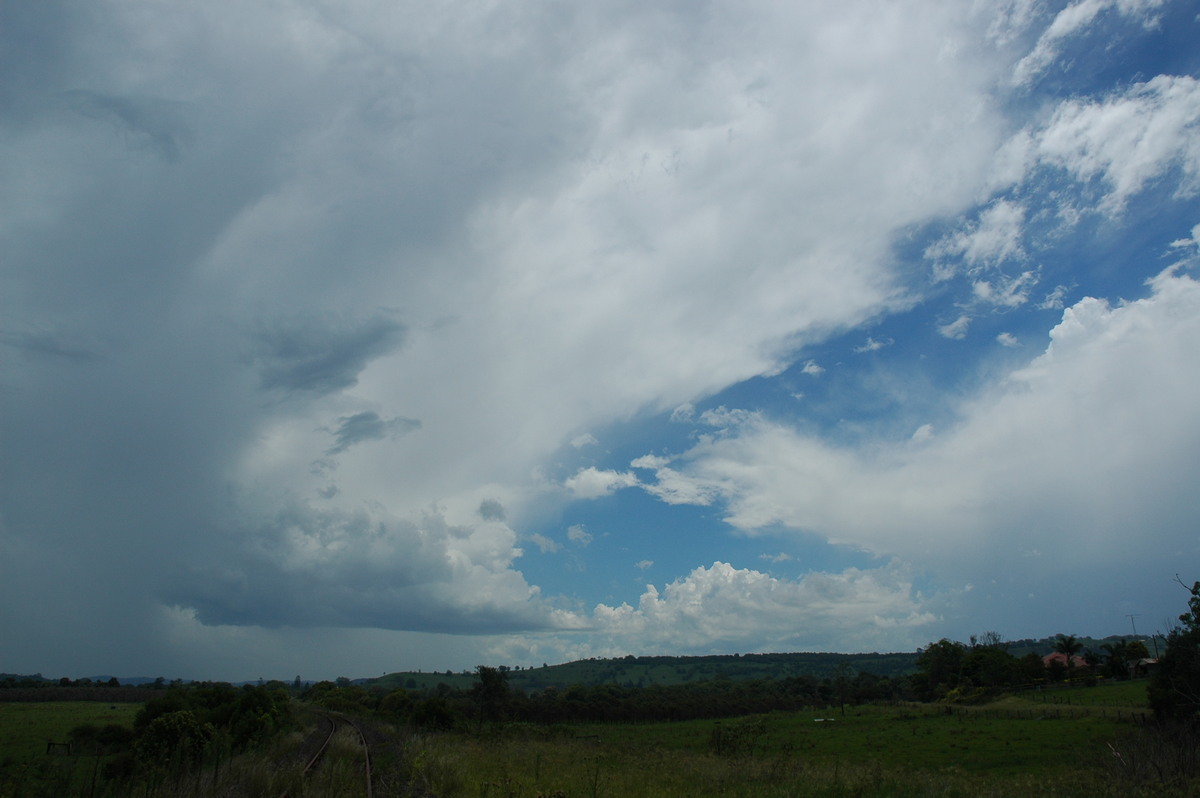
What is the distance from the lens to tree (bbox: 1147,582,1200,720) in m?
39.0

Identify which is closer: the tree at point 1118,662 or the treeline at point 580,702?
the treeline at point 580,702

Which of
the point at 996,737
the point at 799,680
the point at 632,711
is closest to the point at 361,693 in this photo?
the point at 632,711

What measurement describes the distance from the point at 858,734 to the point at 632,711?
40701mm

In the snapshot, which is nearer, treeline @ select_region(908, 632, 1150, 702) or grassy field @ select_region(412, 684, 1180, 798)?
grassy field @ select_region(412, 684, 1180, 798)

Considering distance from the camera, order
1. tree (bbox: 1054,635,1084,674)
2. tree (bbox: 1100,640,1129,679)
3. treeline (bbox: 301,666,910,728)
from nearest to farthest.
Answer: treeline (bbox: 301,666,910,728) → tree (bbox: 1100,640,1129,679) → tree (bbox: 1054,635,1084,674)

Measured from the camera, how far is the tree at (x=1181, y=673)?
3897 cm

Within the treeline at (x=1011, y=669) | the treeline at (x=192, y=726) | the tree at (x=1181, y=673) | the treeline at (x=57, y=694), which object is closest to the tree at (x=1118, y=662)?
the treeline at (x=1011, y=669)

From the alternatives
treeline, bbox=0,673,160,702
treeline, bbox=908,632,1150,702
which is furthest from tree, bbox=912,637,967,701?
treeline, bbox=0,673,160,702

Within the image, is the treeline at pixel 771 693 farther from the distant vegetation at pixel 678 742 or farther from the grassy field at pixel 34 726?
the grassy field at pixel 34 726

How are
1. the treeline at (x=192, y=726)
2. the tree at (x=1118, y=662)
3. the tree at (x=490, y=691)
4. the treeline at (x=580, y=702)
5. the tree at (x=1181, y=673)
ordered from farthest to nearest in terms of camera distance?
1. the tree at (x=1118, y=662)
2. the tree at (x=490, y=691)
3. the treeline at (x=580, y=702)
4. the tree at (x=1181, y=673)
5. the treeline at (x=192, y=726)

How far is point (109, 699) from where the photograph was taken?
10819 cm

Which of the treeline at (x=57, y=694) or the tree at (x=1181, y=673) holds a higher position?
the tree at (x=1181, y=673)

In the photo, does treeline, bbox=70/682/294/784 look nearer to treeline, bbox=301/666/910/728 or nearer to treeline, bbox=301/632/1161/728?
treeline, bbox=301/666/910/728

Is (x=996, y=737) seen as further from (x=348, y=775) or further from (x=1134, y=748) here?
(x=348, y=775)
